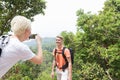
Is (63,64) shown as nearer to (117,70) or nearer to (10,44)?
(10,44)

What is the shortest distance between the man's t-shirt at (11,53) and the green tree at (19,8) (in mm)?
13761

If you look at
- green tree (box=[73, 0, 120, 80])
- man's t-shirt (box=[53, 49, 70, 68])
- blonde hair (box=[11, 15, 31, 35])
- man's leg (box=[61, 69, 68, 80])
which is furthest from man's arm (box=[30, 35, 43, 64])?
green tree (box=[73, 0, 120, 80])

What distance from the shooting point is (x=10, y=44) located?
358 centimetres

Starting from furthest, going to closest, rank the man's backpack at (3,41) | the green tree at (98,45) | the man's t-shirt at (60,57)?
1. the green tree at (98,45)
2. the man's t-shirt at (60,57)
3. the man's backpack at (3,41)

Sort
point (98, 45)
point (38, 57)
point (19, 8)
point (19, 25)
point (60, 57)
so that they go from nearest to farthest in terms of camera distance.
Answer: point (19, 25) < point (38, 57) < point (60, 57) < point (19, 8) < point (98, 45)

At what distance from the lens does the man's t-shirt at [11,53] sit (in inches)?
139

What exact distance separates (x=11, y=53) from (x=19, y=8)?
14.1 meters

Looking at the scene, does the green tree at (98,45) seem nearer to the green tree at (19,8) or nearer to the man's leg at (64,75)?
the green tree at (19,8)

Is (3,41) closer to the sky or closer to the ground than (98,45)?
closer to the ground

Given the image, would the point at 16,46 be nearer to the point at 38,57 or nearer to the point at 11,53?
the point at 11,53

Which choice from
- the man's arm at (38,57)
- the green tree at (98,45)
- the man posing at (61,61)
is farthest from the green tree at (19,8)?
the man's arm at (38,57)

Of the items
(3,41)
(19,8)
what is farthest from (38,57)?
(19,8)

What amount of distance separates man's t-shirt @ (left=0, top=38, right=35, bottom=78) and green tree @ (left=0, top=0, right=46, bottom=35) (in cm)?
1376

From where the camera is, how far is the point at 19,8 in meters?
17.5
